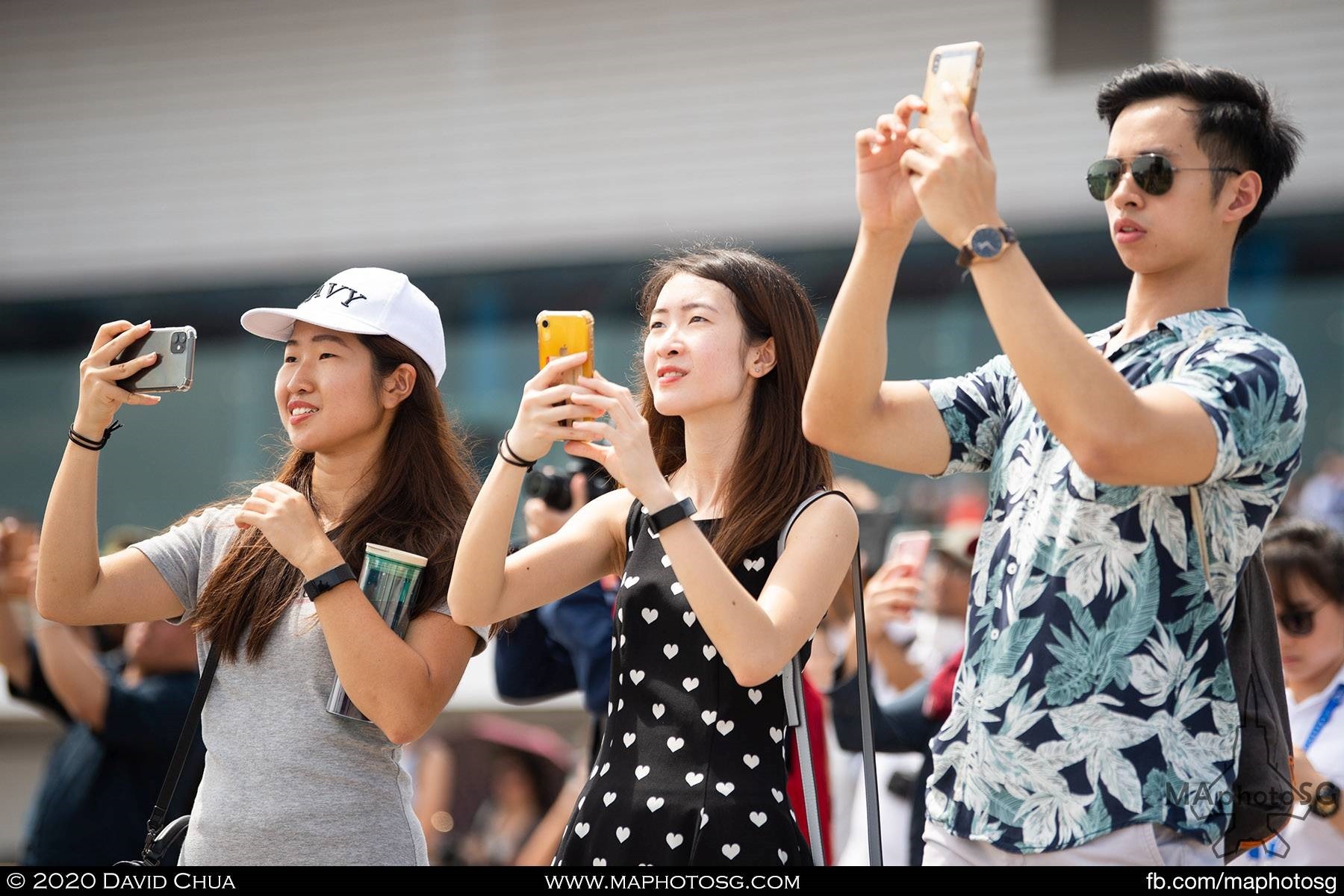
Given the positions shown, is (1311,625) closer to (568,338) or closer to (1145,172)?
(1145,172)

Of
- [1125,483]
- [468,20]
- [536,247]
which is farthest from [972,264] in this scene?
Answer: [468,20]

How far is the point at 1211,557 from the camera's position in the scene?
75.5 inches

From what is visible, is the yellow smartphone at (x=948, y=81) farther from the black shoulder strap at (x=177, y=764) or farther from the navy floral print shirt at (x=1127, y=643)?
the black shoulder strap at (x=177, y=764)

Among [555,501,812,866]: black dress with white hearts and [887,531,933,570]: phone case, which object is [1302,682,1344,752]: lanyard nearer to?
[887,531,933,570]: phone case

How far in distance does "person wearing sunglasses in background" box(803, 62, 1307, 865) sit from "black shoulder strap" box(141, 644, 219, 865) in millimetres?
1301

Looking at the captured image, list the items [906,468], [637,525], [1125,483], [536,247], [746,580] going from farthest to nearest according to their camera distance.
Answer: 1. [536,247]
2. [637,525]
3. [746,580]
4. [906,468]
5. [1125,483]

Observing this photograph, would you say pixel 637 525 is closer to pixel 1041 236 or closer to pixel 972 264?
pixel 972 264

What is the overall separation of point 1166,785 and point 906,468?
63 centimetres

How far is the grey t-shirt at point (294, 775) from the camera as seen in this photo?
2.49m

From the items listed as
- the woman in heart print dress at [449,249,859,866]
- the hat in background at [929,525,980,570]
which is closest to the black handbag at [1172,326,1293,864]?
the woman in heart print dress at [449,249,859,866]

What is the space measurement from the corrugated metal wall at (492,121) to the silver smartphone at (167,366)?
24.5ft

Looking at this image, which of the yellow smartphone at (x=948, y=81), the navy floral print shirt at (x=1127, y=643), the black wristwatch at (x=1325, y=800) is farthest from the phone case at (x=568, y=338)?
the black wristwatch at (x=1325, y=800)

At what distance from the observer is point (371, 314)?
2811 millimetres

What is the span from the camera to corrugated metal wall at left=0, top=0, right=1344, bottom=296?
10102mm
